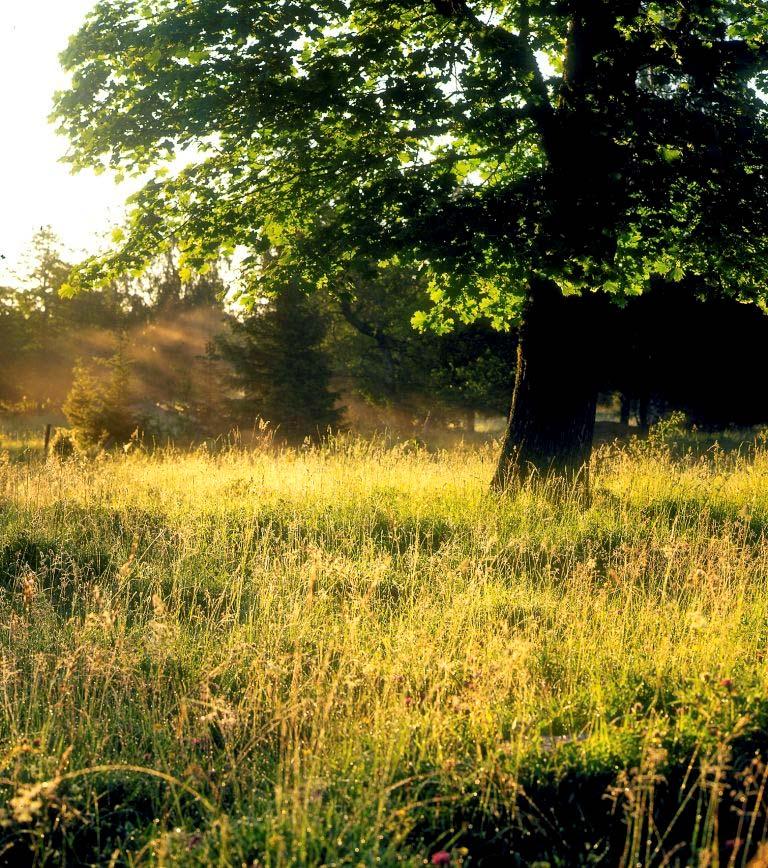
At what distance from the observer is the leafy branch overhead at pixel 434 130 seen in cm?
895

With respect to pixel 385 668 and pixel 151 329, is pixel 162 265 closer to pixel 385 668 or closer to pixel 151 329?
pixel 151 329

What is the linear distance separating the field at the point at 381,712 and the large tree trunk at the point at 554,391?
2.05m

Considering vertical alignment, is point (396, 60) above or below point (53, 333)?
above

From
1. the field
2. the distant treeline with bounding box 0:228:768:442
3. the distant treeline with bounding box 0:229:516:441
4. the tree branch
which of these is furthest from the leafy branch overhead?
the distant treeline with bounding box 0:228:768:442

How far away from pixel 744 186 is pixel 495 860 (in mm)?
8237

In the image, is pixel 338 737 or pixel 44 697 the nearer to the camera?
pixel 338 737

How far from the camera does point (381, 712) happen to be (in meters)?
3.99

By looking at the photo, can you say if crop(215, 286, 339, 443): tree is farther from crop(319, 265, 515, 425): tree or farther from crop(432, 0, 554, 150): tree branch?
crop(432, 0, 554, 150): tree branch

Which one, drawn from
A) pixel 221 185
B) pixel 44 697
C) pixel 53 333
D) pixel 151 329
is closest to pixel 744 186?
pixel 221 185

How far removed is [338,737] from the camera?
13.4 feet

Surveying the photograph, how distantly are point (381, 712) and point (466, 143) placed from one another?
874cm

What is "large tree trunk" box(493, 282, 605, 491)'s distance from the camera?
10633mm

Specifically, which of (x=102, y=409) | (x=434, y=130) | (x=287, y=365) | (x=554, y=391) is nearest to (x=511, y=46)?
(x=434, y=130)

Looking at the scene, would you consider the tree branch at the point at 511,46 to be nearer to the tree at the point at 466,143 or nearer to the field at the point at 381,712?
the tree at the point at 466,143
